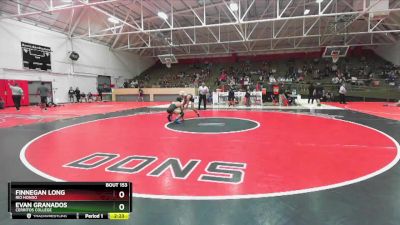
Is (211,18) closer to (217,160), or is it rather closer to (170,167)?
(217,160)

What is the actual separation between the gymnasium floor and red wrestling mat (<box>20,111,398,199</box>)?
0.01 m

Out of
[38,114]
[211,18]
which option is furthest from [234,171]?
[211,18]

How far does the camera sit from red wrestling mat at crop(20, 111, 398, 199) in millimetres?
3217

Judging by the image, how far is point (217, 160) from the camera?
431cm

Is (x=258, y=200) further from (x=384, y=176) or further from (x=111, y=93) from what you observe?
(x=111, y=93)

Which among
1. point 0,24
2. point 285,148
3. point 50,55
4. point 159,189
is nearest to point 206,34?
point 50,55

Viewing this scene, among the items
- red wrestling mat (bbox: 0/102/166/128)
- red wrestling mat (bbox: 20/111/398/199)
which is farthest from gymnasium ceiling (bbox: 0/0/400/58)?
red wrestling mat (bbox: 20/111/398/199)

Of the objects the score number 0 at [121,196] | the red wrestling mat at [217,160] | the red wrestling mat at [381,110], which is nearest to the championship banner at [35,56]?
the red wrestling mat at [217,160]

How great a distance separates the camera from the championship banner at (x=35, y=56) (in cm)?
1942

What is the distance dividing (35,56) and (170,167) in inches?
829

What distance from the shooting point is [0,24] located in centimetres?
1767
